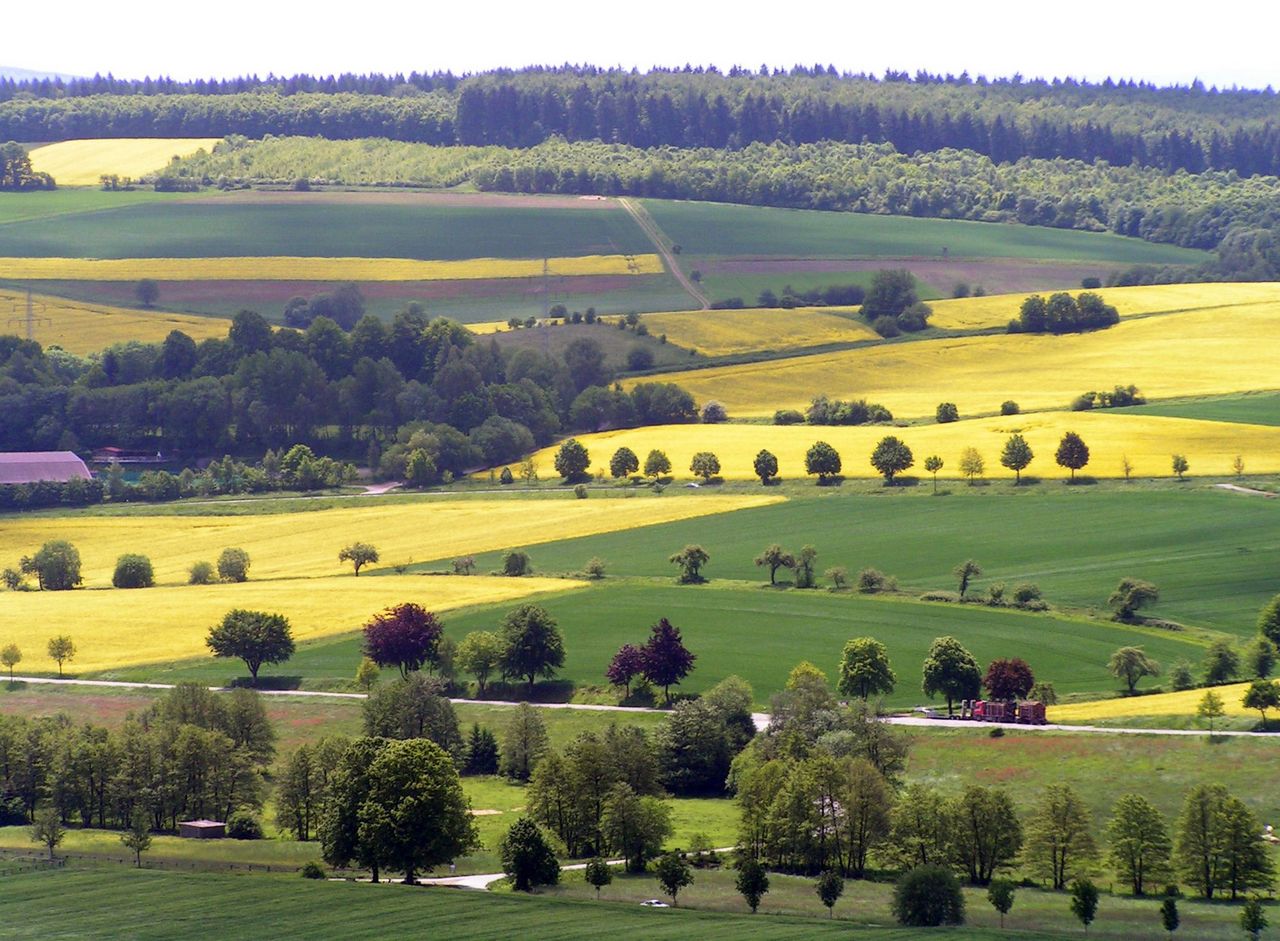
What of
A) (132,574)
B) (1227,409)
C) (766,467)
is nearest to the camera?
(132,574)

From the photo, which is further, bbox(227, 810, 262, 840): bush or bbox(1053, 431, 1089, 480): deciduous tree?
bbox(1053, 431, 1089, 480): deciduous tree

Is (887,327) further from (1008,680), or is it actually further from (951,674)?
(1008,680)

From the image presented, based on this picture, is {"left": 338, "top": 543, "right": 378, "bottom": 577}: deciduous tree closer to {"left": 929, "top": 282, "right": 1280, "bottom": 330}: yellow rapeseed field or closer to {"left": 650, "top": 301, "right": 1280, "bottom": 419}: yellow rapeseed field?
{"left": 650, "top": 301, "right": 1280, "bottom": 419}: yellow rapeseed field

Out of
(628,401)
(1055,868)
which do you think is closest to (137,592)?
(628,401)

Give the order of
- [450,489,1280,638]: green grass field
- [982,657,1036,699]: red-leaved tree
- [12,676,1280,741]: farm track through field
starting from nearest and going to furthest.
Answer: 1. [12,676,1280,741]: farm track through field
2. [982,657,1036,699]: red-leaved tree
3. [450,489,1280,638]: green grass field

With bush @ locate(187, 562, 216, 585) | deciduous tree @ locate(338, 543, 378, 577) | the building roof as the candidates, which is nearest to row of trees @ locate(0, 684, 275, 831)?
bush @ locate(187, 562, 216, 585)

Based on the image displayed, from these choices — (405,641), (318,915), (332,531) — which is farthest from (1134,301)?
(318,915)
